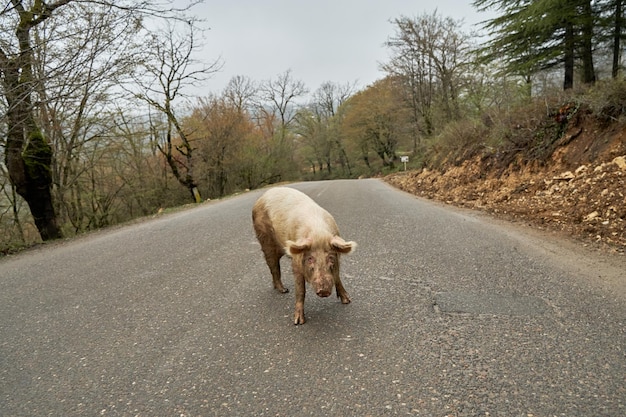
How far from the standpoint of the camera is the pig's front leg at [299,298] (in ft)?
11.5

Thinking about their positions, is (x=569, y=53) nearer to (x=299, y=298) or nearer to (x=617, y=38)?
(x=617, y=38)

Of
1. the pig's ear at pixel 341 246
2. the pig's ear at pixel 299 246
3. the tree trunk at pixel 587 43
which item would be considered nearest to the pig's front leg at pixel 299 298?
the pig's ear at pixel 299 246

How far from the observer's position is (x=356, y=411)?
2.29m

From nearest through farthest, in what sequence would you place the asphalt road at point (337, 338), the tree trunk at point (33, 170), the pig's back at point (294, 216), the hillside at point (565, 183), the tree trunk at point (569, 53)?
1. the asphalt road at point (337, 338)
2. the pig's back at point (294, 216)
3. the hillside at point (565, 183)
4. the tree trunk at point (33, 170)
5. the tree trunk at point (569, 53)

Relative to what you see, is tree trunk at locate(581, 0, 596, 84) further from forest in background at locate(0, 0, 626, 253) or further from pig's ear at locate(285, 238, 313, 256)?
pig's ear at locate(285, 238, 313, 256)

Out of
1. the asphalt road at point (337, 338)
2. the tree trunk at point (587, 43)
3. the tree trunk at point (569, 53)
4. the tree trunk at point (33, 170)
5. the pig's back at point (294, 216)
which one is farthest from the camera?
the tree trunk at point (569, 53)

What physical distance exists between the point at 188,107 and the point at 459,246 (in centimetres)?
2283

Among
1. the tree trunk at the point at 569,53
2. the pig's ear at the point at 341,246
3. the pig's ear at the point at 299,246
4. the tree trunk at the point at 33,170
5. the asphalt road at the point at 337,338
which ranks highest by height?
the tree trunk at the point at 569,53

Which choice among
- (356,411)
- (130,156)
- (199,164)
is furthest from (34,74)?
(199,164)

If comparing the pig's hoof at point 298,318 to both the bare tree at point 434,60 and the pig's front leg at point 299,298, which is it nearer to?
the pig's front leg at point 299,298

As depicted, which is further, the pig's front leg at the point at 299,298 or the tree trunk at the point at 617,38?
the tree trunk at the point at 617,38

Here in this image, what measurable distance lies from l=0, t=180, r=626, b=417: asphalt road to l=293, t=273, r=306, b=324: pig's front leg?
0.10m

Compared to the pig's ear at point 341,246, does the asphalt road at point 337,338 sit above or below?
below

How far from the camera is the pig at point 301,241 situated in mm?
3182
